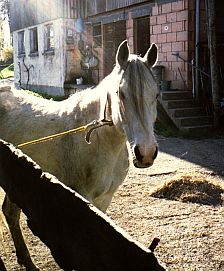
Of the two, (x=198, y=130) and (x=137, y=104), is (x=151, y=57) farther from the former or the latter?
(x=198, y=130)

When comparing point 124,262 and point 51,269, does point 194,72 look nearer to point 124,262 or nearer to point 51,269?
point 51,269

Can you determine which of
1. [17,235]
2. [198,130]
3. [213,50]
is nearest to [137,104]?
[17,235]

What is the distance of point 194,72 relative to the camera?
1242 cm

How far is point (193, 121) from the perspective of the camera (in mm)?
11391

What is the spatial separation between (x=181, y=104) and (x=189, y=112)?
38 cm

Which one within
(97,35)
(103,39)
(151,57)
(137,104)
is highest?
(97,35)

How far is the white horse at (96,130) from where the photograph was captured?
268 cm

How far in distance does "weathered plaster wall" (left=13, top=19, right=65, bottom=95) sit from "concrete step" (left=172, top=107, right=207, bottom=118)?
916 centimetres

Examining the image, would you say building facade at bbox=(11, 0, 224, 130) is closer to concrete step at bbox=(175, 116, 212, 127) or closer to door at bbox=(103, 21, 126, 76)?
door at bbox=(103, 21, 126, 76)

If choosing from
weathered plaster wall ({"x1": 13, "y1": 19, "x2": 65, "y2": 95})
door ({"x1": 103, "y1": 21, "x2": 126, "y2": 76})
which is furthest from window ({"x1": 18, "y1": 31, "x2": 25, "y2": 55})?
door ({"x1": 103, "y1": 21, "x2": 126, "y2": 76})

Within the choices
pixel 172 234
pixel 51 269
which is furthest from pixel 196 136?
pixel 51 269

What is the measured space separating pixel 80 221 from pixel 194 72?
1154cm

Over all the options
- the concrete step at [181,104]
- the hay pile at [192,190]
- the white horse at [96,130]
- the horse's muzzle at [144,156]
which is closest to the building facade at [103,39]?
the concrete step at [181,104]

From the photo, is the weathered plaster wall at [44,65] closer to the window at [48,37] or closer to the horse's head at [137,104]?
the window at [48,37]
